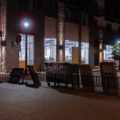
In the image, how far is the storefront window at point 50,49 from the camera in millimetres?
31938

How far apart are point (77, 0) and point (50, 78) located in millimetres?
24213

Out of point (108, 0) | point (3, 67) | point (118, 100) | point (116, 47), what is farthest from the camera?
point (116, 47)

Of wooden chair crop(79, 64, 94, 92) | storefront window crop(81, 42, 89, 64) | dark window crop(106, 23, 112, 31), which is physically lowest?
wooden chair crop(79, 64, 94, 92)

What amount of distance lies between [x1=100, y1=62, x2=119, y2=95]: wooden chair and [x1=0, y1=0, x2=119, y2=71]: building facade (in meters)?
16.4

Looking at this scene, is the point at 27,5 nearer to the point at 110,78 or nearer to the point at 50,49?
the point at 50,49

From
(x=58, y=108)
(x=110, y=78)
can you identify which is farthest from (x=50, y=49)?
(x=58, y=108)

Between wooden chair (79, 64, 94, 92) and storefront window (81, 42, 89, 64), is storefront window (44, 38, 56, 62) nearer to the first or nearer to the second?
storefront window (81, 42, 89, 64)

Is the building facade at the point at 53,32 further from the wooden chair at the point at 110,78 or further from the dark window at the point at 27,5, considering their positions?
the wooden chair at the point at 110,78

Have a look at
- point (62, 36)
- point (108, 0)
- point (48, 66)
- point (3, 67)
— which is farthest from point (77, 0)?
point (108, 0)

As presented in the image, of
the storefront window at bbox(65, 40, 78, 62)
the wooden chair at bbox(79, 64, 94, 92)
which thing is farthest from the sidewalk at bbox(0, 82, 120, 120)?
the storefront window at bbox(65, 40, 78, 62)

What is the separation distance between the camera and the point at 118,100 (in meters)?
10.0

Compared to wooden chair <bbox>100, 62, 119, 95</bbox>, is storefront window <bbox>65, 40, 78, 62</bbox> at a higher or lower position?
higher

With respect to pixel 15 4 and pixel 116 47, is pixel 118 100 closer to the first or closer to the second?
pixel 15 4

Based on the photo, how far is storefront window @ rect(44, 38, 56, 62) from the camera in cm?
3194
